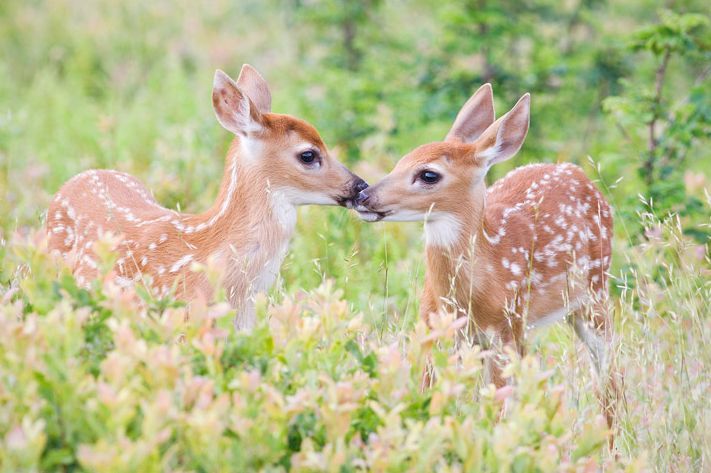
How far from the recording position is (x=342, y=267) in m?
5.66

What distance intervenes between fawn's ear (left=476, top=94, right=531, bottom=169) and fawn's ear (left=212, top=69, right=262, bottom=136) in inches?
42.2

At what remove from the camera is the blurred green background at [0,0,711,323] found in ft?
20.1

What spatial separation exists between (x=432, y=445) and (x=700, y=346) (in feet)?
6.42

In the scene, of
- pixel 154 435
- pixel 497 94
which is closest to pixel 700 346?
pixel 154 435

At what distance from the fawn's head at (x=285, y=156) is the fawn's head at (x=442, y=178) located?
16 cm

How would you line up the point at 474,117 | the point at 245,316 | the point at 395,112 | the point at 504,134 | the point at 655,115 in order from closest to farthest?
the point at 245,316 → the point at 504,134 → the point at 474,117 → the point at 655,115 → the point at 395,112

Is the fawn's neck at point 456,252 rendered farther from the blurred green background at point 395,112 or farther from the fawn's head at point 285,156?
the fawn's head at point 285,156

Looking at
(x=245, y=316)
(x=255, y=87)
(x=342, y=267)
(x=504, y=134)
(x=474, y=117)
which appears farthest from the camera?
(x=342, y=267)

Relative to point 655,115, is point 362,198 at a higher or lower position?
lower

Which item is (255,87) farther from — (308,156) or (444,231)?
(444,231)

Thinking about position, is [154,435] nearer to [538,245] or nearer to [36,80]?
[538,245]

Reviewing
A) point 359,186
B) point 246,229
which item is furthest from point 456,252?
point 246,229

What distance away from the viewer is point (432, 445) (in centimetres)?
269

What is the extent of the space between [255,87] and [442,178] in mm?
1168
